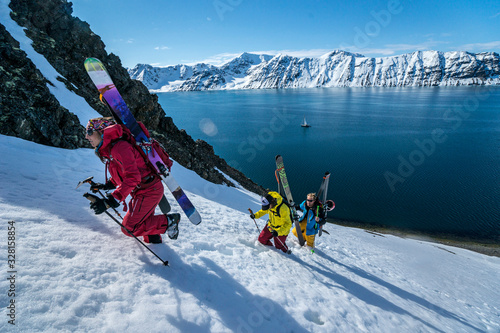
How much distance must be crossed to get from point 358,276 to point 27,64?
64.0 feet

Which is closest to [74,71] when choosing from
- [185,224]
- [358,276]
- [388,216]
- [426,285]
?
[185,224]

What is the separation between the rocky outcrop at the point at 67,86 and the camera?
1010 centimetres

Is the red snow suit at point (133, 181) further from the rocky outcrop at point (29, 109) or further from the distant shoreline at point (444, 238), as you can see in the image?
the distant shoreline at point (444, 238)

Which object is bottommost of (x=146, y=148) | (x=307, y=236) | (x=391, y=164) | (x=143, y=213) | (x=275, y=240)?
(x=275, y=240)

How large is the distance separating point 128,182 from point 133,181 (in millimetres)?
79

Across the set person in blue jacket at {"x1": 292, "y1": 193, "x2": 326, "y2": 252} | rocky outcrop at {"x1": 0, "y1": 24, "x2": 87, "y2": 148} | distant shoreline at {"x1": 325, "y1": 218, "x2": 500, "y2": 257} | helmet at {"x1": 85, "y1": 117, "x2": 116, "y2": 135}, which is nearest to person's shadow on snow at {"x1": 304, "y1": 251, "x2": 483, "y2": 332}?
person in blue jacket at {"x1": 292, "y1": 193, "x2": 326, "y2": 252}

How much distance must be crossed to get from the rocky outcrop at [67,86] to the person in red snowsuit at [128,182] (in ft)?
25.8

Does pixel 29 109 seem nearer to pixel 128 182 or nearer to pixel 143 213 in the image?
pixel 143 213

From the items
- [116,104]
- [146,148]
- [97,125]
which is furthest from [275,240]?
[116,104]

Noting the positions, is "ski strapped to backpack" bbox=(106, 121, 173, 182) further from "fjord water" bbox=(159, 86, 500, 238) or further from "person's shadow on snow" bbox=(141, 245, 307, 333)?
"fjord water" bbox=(159, 86, 500, 238)

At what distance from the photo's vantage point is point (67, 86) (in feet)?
51.3

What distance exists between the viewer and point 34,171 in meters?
6.30

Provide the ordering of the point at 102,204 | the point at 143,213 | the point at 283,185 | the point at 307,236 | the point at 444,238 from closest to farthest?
1. the point at 102,204
2. the point at 143,213
3. the point at 307,236
4. the point at 283,185
5. the point at 444,238

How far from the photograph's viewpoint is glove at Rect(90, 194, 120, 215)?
12.5ft
